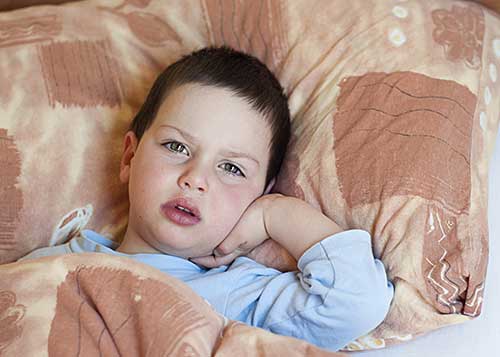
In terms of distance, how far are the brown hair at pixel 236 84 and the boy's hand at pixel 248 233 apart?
0.19 feet

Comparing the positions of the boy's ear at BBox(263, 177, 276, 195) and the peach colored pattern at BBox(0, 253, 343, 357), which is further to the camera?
the boy's ear at BBox(263, 177, 276, 195)

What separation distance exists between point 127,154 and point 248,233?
0.82 ft

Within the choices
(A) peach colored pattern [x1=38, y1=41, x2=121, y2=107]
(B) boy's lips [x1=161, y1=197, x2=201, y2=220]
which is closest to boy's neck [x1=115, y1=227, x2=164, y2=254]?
(B) boy's lips [x1=161, y1=197, x2=201, y2=220]

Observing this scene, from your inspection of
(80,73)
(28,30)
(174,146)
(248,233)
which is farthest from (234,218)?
(28,30)

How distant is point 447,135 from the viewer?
3.59 ft

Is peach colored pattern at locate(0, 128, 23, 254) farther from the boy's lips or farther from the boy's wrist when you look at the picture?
the boy's wrist

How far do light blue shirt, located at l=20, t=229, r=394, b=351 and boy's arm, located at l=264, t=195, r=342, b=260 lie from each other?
0.08ft

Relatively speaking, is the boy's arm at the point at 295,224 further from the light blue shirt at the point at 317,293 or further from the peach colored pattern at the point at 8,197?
the peach colored pattern at the point at 8,197

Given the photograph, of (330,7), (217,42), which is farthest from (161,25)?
(330,7)

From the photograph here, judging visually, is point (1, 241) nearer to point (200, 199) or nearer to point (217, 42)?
point (200, 199)

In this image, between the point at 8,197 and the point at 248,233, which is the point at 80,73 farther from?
the point at 248,233

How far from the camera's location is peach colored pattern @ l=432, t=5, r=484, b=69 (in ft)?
3.89

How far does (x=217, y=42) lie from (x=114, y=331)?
623 mm

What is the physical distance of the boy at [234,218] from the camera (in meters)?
1.03
